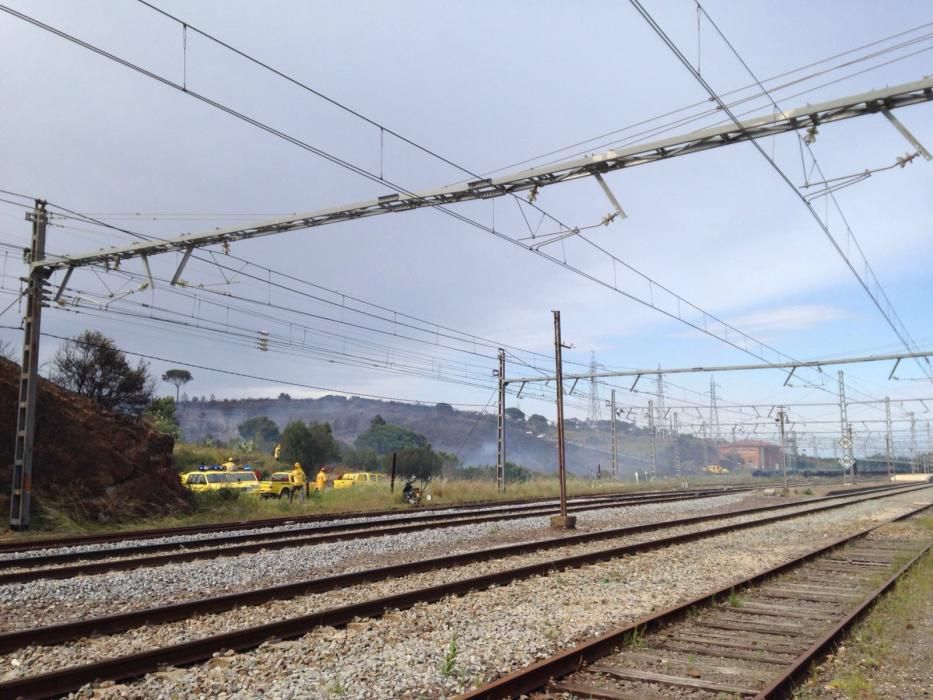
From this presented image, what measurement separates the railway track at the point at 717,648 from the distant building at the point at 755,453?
508 feet

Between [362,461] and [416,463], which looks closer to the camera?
[416,463]

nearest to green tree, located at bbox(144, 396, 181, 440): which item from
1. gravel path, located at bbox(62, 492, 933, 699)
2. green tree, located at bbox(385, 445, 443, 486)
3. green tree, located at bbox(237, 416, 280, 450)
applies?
green tree, located at bbox(385, 445, 443, 486)

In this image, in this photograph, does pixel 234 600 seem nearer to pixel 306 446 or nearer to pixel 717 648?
pixel 717 648

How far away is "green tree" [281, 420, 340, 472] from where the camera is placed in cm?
6950

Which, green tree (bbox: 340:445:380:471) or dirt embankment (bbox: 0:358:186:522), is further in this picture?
green tree (bbox: 340:445:380:471)

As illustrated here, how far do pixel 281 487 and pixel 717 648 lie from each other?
26.8 metres

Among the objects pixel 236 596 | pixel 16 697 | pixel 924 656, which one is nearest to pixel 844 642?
pixel 924 656

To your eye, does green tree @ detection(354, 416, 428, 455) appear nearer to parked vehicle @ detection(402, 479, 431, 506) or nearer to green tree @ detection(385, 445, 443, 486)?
green tree @ detection(385, 445, 443, 486)

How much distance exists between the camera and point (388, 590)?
34.1 ft

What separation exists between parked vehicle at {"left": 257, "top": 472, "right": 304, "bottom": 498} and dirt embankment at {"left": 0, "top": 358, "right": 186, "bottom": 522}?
6.06m

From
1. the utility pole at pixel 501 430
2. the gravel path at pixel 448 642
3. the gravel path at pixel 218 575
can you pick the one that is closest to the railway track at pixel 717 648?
the gravel path at pixel 448 642

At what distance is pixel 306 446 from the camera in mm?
70688

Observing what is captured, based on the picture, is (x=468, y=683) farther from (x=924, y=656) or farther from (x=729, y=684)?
(x=924, y=656)

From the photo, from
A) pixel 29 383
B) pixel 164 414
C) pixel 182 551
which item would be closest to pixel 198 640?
pixel 182 551
